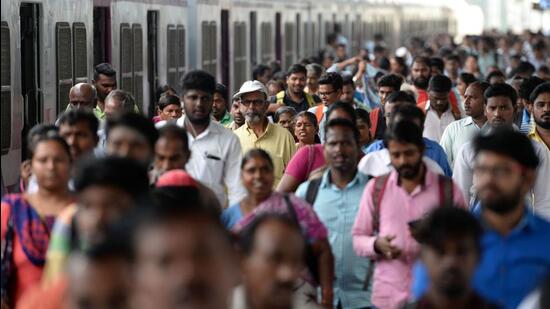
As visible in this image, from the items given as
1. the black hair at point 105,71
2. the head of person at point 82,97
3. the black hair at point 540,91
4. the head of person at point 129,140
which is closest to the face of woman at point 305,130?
the head of person at point 82,97

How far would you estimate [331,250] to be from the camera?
667 centimetres

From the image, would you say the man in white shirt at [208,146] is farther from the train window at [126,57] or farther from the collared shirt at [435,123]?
the train window at [126,57]

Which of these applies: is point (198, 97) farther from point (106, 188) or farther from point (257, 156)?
point (106, 188)

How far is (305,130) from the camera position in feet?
34.0

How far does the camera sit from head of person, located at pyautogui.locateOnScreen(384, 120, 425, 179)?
6875mm

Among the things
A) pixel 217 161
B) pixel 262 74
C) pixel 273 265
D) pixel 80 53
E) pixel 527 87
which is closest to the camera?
pixel 273 265

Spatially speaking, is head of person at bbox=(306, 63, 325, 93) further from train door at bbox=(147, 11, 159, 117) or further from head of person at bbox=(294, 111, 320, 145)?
head of person at bbox=(294, 111, 320, 145)

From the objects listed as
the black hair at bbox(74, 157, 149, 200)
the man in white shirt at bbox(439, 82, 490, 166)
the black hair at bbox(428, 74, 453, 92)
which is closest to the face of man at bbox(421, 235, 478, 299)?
the black hair at bbox(74, 157, 149, 200)

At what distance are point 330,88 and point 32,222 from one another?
252 inches

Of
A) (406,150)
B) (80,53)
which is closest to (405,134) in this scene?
(406,150)

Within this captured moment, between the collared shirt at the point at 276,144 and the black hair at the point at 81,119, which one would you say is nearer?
the black hair at the point at 81,119

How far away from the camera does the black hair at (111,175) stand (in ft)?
16.9

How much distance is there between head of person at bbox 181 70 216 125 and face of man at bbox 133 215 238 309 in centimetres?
471

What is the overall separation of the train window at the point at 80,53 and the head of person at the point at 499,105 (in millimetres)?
3916
